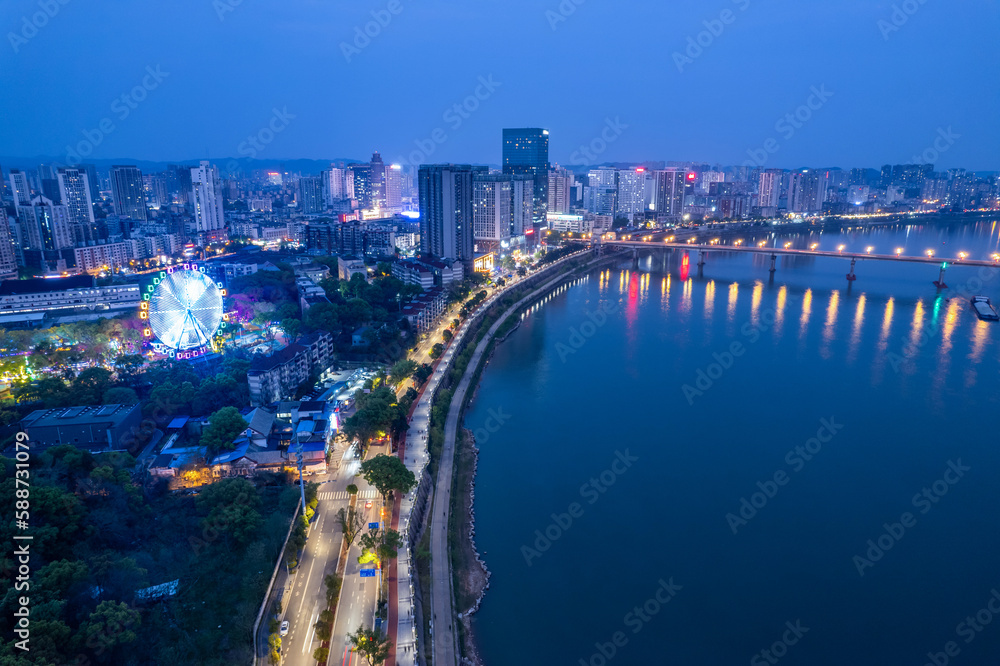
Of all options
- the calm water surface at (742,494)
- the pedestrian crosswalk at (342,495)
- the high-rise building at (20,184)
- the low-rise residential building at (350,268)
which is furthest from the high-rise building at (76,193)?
the pedestrian crosswalk at (342,495)

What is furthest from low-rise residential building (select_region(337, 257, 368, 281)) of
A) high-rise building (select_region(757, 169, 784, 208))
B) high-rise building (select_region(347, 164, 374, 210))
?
high-rise building (select_region(757, 169, 784, 208))

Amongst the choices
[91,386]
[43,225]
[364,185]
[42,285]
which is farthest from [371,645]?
[364,185]

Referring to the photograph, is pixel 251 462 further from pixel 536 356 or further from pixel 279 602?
pixel 536 356

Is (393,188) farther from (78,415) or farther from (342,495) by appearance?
→ (342,495)

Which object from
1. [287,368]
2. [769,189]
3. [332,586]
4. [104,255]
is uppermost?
[769,189]

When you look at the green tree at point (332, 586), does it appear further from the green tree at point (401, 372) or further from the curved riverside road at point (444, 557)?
the green tree at point (401, 372)

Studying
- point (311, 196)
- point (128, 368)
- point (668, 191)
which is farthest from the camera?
point (668, 191)

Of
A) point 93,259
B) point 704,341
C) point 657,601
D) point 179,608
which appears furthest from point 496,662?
point 93,259
